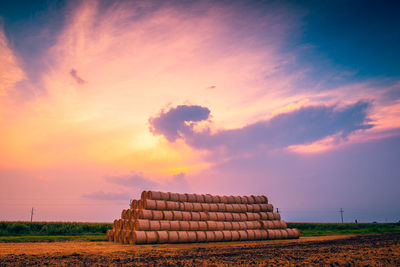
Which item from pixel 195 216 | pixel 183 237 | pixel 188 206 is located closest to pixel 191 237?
pixel 183 237

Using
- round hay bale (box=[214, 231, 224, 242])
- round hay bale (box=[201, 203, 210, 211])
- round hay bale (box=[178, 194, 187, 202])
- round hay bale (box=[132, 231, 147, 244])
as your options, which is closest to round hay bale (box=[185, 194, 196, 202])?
round hay bale (box=[178, 194, 187, 202])

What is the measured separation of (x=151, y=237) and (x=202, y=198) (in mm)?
5084

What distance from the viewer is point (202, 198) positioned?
2050 cm

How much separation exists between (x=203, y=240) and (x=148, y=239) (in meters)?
3.23

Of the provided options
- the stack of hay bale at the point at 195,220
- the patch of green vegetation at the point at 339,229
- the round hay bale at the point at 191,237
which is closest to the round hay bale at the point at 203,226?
the stack of hay bale at the point at 195,220

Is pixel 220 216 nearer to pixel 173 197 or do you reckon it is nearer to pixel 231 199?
pixel 231 199

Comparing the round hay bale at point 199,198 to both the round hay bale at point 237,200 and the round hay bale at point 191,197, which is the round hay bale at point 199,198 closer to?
the round hay bale at point 191,197

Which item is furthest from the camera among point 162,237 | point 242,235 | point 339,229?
point 339,229

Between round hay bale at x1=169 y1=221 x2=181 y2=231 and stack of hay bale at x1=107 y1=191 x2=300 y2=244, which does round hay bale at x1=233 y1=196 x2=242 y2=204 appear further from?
round hay bale at x1=169 y1=221 x2=181 y2=231

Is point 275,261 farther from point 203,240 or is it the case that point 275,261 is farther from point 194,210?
point 194,210

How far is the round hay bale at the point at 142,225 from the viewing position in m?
16.5

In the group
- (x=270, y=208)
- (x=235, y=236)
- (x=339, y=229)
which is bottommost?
(x=339, y=229)

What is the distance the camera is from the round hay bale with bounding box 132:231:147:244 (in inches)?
622

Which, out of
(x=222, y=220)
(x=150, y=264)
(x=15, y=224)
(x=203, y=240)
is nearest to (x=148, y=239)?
(x=203, y=240)
